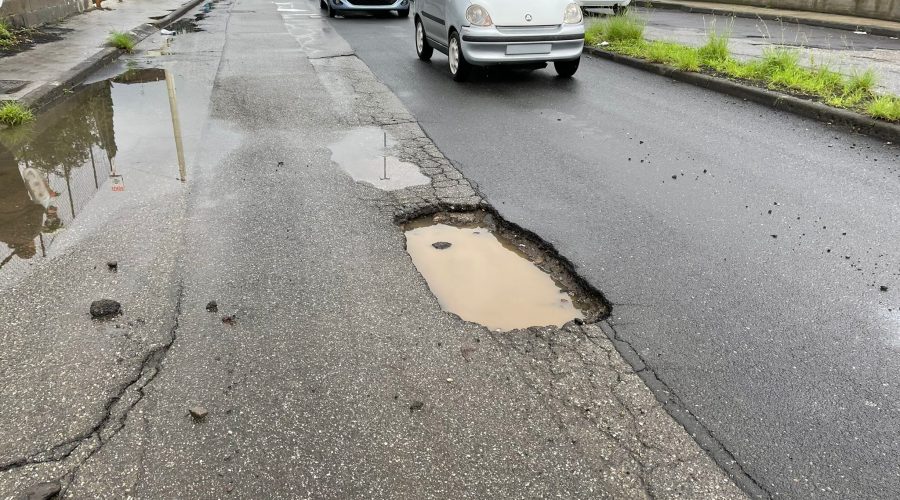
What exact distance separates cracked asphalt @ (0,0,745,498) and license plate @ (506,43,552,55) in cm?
476

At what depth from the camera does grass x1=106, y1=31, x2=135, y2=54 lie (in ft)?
38.9

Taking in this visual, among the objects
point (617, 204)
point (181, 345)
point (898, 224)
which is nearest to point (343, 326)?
point (181, 345)

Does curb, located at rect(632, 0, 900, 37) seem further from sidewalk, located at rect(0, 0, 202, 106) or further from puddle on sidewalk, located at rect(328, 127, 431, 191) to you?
sidewalk, located at rect(0, 0, 202, 106)

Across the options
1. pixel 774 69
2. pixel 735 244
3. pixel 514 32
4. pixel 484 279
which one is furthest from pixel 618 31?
pixel 484 279

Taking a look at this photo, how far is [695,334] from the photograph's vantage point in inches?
136

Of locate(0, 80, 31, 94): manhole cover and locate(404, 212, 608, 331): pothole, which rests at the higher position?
Result: locate(0, 80, 31, 94): manhole cover

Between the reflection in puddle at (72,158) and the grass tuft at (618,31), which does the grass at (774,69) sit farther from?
the reflection in puddle at (72,158)

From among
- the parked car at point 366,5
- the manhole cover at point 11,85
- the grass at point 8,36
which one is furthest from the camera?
the parked car at point 366,5

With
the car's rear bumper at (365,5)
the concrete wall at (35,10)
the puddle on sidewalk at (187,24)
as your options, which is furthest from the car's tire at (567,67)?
the puddle on sidewalk at (187,24)

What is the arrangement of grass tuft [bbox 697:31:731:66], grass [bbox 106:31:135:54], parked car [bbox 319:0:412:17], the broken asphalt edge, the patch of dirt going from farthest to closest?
parked car [bbox 319:0:412:17]
grass [bbox 106:31:135:54]
the patch of dirt
grass tuft [bbox 697:31:731:66]
the broken asphalt edge

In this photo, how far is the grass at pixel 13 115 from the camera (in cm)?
707

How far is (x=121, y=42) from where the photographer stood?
11.9 m

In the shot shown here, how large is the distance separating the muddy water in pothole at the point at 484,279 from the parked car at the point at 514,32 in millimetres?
5130

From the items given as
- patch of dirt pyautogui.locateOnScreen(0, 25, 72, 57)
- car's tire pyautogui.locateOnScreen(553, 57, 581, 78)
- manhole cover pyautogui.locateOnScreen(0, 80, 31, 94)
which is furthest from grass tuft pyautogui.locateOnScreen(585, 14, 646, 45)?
patch of dirt pyautogui.locateOnScreen(0, 25, 72, 57)
